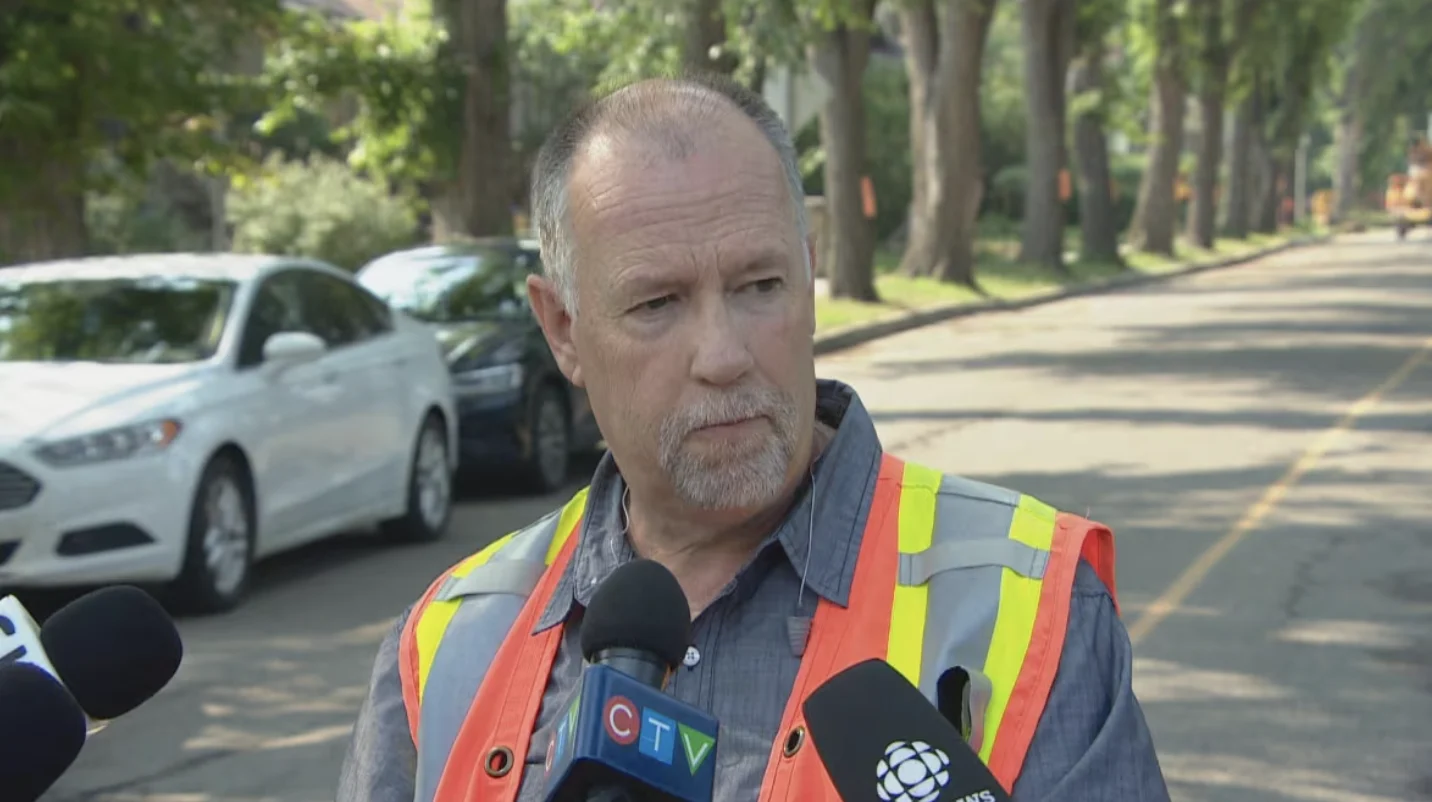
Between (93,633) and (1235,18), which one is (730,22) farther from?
(1235,18)

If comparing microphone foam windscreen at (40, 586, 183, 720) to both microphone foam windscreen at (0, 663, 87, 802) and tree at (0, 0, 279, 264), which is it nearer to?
microphone foam windscreen at (0, 663, 87, 802)

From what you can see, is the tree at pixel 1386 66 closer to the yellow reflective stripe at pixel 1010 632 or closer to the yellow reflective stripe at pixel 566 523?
the yellow reflective stripe at pixel 566 523

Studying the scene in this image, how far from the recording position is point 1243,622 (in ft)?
28.1

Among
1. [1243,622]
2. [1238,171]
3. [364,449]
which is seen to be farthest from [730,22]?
[1238,171]

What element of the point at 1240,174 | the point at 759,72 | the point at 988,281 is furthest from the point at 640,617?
the point at 1240,174

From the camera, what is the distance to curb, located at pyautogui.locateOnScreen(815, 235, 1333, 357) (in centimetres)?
2467

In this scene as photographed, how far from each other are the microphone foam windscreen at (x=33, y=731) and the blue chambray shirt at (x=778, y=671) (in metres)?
0.59

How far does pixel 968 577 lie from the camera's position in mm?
2244

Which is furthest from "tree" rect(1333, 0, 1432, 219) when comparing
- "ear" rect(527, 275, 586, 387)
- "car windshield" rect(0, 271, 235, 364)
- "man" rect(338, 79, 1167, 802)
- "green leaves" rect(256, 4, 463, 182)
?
"man" rect(338, 79, 1167, 802)

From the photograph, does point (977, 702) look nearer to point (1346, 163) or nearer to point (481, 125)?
point (481, 125)

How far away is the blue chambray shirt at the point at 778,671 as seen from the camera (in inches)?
81.8

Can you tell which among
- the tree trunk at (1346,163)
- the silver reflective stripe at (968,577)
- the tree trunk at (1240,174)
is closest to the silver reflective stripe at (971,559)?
the silver reflective stripe at (968,577)

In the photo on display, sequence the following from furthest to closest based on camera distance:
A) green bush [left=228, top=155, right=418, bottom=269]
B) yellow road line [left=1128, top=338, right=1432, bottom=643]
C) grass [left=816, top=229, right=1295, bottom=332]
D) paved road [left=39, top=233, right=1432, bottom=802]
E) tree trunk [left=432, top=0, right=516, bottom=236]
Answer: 1. grass [left=816, top=229, right=1295, bottom=332]
2. green bush [left=228, top=155, right=418, bottom=269]
3. tree trunk [left=432, top=0, right=516, bottom=236]
4. yellow road line [left=1128, top=338, right=1432, bottom=643]
5. paved road [left=39, top=233, right=1432, bottom=802]

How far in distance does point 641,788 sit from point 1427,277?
39.2 metres
